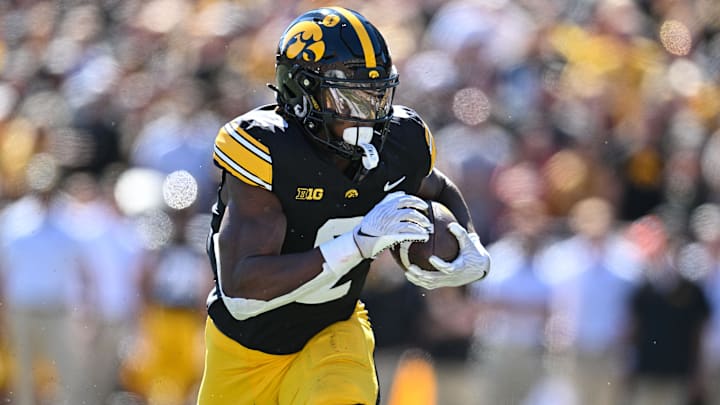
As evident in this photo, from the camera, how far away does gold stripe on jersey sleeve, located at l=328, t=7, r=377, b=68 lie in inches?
182

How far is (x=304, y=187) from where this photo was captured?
15.0 ft

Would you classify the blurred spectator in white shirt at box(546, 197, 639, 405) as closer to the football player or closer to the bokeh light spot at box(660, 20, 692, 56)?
the bokeh light spot at box(660, 20, 692, 56)

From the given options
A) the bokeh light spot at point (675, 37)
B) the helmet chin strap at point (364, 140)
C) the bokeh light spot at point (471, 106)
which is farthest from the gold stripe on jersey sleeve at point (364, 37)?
the bokeh light spot at point (675, 37)

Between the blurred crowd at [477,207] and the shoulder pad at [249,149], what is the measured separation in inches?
139

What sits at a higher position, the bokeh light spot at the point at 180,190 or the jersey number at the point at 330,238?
the jersey number at the point at 330,238

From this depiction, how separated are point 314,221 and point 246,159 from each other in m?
0.33

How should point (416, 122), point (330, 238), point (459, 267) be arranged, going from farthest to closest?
point (416, 122)
point (330, 238)
point (459, 267)

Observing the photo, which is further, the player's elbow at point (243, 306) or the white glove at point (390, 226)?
the player's elbow at point (243, 306)

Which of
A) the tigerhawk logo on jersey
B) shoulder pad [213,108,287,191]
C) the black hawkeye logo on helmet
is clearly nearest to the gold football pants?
the tigerhawk logo on jersey

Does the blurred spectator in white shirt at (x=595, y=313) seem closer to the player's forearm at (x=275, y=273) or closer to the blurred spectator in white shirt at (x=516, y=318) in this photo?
the blurred spectator in white shirt at (x=516, y=318)

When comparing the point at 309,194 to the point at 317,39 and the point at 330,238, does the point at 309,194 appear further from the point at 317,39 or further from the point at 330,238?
the point at 317,39

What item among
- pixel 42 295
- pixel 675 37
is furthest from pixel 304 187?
pixel 675 37

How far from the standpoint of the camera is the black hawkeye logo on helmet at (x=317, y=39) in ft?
15.2

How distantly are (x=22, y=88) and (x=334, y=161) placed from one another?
23.8ft
